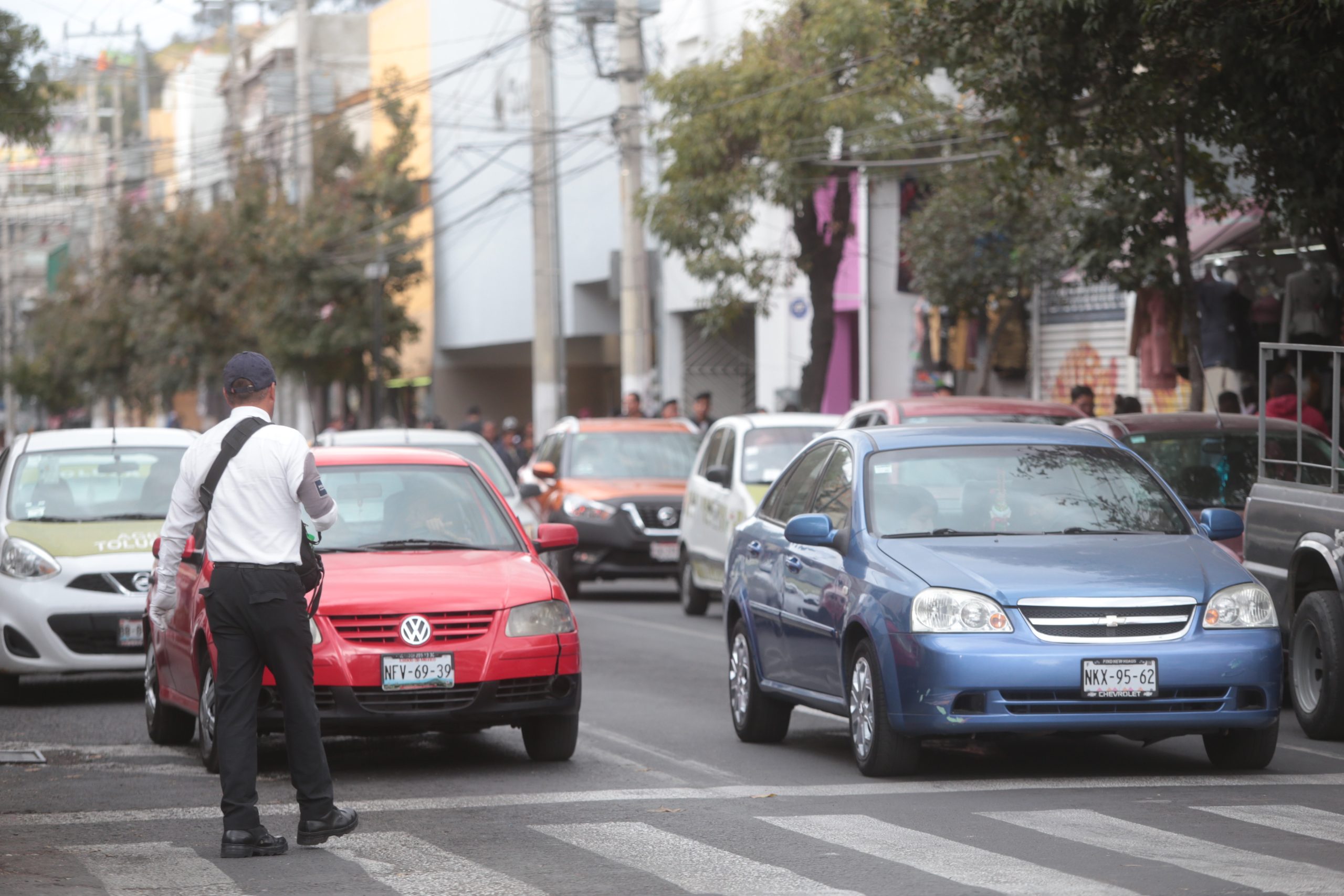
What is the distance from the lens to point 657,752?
10672 mm

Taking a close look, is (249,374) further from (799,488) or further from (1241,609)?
(1241,609)

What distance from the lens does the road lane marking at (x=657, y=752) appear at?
32.4 ft

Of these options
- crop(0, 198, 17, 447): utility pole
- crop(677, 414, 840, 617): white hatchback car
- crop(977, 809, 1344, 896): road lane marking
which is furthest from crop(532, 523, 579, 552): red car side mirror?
crop(0, 198, 17, 447): utility pole

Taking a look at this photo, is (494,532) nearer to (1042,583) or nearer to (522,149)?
(1042,583)

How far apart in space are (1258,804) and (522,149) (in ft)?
138

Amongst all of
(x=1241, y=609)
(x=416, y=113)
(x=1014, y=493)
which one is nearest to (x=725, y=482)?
(x=1014, y=493)

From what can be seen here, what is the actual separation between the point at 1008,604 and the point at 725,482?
9.93 metres

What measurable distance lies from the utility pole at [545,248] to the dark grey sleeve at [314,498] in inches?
964

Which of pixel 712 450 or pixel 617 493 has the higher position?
pixel 712 450

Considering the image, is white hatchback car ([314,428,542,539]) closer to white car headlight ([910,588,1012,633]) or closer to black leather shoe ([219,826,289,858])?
white car headlight ([910,588,1012,633])

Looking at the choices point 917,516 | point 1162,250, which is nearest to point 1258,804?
point 917,516

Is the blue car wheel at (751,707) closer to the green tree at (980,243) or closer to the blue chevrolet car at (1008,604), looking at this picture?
the blue chevrolet car at (1008,604)

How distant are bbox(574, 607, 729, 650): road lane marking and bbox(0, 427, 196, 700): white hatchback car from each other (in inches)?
171

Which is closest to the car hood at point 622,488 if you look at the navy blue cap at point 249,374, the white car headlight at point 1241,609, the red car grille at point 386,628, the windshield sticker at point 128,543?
the windshield sticker at point 128,543
